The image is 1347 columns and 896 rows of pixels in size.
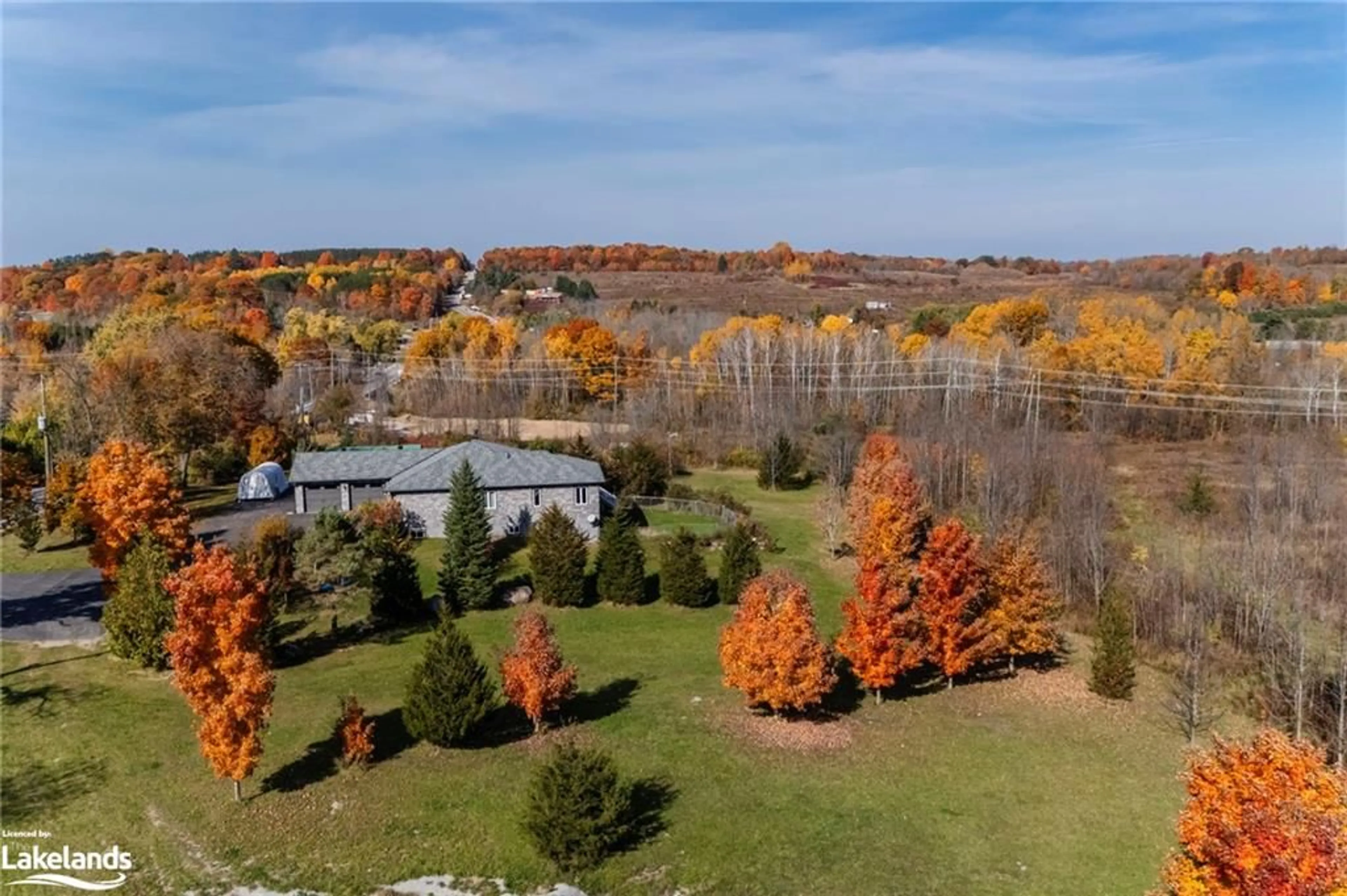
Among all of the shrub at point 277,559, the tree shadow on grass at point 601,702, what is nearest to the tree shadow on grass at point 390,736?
the tree shadow on grass at point 601,702

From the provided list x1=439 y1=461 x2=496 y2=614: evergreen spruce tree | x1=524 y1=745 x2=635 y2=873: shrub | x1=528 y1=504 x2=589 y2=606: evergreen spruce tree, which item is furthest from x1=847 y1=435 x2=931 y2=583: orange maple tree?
x1=524 y1=745 x2=635 y2=873: shrub

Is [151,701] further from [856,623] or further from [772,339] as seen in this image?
[772,339]

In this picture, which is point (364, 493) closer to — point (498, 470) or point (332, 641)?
point (498, 470)

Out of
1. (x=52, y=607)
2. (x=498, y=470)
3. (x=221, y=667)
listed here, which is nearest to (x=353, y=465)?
(x=498, y=470)

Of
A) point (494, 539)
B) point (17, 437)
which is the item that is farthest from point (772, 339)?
point (17, 437)

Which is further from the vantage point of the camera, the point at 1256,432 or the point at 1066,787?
the point at 1256,432

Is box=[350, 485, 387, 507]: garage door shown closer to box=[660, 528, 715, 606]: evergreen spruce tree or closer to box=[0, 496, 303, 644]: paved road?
box=[0, 496, 303, 644]: paved road

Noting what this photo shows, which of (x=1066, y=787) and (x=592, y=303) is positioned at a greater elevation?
(x=592, y=303)
